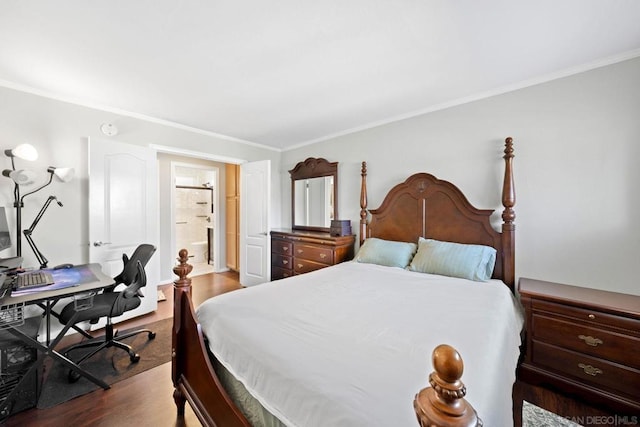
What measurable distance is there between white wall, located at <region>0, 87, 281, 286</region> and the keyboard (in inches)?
26.8

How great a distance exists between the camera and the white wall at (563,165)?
1.85 metres

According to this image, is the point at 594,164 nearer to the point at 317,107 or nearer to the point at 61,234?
the point at 317,107

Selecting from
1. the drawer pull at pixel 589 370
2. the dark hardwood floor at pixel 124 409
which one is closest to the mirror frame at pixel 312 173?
the dark hardwood floor at pixel 124 409

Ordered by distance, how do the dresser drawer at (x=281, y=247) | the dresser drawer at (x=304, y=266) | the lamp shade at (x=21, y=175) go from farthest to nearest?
the dresser drawer at (x=281, y=247) < the dresser drawer at (x=304, y=266) < the lamp shade at (x=21, y=175)

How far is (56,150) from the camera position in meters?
2.52

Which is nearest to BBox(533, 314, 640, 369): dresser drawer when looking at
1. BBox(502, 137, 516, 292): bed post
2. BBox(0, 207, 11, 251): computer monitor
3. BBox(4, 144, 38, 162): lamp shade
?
BBox(502, 137, 516, 292): bed post

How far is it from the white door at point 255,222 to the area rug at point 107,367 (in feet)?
5.12

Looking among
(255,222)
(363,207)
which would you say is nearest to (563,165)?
(363,207)

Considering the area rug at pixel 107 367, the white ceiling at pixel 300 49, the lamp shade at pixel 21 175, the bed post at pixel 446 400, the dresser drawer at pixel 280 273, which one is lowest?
the area rug at pixel 107 367

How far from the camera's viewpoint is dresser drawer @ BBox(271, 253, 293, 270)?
3703 mm

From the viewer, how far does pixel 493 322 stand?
134 cm

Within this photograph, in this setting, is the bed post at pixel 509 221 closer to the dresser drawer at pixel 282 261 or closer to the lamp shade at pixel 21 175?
the dresser drawer at pixel 282 261

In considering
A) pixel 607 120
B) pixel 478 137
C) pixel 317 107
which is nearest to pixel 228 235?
pixel 317 107

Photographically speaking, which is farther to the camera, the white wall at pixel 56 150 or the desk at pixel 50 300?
the white wall at pixel 56 150
